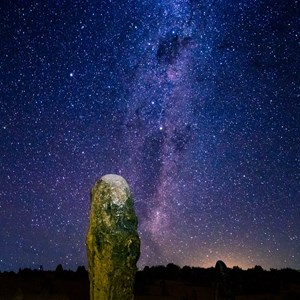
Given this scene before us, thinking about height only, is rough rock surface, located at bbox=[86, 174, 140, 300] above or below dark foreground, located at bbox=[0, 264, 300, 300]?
below

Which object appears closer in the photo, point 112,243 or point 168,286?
point 112,243

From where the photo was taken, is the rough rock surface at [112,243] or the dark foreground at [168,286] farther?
the dark foreground at [168,286]

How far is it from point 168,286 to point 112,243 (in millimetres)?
24268

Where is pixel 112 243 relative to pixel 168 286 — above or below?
below

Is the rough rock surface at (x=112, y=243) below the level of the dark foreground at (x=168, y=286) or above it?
below

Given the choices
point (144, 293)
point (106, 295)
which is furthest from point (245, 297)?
point (106, 295)

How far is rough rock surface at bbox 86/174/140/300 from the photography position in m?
6.33

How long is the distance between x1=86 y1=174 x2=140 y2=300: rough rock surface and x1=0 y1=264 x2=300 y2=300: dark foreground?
37.2 feet

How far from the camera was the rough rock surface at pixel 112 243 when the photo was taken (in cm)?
633

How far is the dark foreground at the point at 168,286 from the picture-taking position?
22.5 metres

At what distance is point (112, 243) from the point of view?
6328 mm

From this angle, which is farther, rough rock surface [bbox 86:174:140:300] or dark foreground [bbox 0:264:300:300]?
dark foreground [bbox 0:264:300:300]

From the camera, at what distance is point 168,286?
2909cm

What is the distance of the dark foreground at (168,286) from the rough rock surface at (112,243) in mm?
11340
